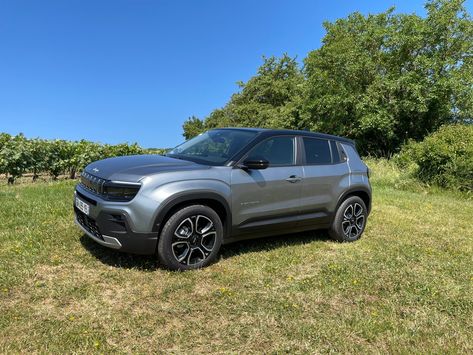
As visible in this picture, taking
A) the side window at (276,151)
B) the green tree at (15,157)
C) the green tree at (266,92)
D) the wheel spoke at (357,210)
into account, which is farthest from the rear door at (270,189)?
the green tree at (266,92)

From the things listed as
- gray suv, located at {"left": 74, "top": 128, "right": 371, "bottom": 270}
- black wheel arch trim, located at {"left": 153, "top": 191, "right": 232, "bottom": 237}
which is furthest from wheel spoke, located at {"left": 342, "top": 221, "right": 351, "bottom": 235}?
black wheel arch trim, located at {"left": 153, "top": 191, "right": 232, "bottom": 237}

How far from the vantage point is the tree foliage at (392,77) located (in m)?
20.8

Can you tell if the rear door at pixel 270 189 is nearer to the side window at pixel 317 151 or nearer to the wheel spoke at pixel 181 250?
the side window at pixel 317 151

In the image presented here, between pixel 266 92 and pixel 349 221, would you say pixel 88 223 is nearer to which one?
pixel 349 221

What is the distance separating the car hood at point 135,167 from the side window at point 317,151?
173cm

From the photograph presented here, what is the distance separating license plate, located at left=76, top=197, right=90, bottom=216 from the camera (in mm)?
4512

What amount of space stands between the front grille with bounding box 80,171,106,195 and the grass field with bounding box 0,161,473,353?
81cm

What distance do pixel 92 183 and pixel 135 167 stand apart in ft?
1.78

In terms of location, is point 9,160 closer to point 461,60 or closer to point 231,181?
point 231,181

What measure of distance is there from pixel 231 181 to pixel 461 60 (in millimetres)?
21921

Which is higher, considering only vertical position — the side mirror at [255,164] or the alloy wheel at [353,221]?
the side mirror at [255,164]

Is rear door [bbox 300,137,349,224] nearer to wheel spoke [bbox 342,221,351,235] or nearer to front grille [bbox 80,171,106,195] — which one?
wheel spoke [bbox 342,221,351,235]

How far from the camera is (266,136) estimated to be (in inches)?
208

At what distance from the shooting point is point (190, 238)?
14.8ft
